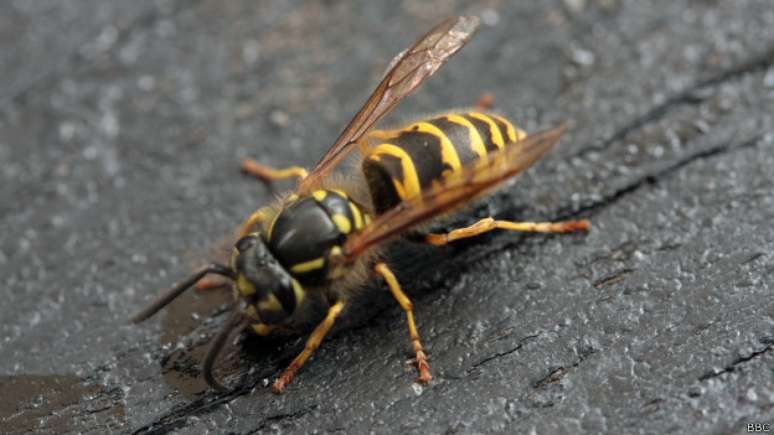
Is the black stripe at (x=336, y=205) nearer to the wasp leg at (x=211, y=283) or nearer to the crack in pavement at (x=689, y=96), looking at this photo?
the wasp leg at (x=211, y=283)

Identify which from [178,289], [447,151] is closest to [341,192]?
[447,151]

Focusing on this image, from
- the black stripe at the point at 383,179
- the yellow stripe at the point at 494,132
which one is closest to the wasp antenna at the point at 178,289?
the black stripe at the point at 383,179

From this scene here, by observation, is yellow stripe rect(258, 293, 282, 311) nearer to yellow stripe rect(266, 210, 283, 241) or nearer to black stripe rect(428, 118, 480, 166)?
yellow stripe rect(266, 210, 283, 241)

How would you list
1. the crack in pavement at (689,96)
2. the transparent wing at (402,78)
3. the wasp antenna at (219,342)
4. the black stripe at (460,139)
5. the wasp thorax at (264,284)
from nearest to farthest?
the wasp antenna at (219,342) → the wasp thorax at (264,284) → the black stripe at (460,139) → the transparent wing at (402,78) → the crack in pavement at (689,96)

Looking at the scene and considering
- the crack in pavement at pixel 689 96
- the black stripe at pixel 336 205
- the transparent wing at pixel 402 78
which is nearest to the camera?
the black stripe at pixel 336 205

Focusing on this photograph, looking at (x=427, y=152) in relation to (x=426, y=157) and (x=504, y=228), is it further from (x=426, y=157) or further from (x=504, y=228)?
(x=504, y=228)

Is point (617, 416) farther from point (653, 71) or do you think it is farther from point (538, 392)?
point (653, 71)

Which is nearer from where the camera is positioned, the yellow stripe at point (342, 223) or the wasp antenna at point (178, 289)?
the wasp antenna at point (178, 289)
